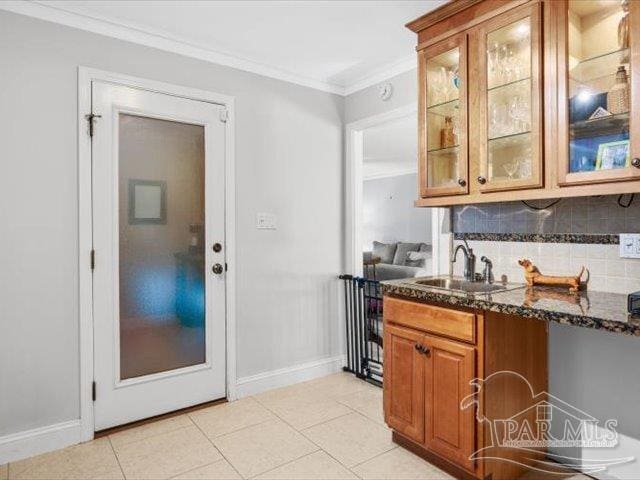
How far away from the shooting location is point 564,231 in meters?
2.09

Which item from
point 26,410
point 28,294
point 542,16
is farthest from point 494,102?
point 26,410

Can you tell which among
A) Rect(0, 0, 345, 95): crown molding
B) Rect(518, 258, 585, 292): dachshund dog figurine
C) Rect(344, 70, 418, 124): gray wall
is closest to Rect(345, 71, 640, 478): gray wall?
Rect(518, 258, 585, 292): dachshund dog figurine

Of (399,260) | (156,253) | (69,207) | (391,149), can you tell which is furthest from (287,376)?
(399,260)

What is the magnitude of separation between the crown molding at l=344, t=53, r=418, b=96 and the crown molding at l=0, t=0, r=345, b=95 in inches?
16.8

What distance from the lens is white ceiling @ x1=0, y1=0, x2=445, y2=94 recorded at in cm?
230

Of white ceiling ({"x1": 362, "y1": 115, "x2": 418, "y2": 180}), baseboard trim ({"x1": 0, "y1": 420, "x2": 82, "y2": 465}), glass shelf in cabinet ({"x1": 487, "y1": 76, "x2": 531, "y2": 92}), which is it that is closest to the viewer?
glass shelf in cabinet ({"x1": 487, "y1": 76, "x2": 531, "y2": 92})

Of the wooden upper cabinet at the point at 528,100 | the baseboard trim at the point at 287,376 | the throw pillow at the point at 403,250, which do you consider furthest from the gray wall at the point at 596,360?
the throw pillow at the point at 403,250

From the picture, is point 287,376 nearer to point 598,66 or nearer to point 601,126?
point 601,126

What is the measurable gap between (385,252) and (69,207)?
6.38m

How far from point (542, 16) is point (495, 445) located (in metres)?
1.96

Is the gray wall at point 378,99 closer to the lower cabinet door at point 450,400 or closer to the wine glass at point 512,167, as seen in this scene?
the wine glass at point 512,167

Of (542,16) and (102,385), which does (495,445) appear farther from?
(102,385)

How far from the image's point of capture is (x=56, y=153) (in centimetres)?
231

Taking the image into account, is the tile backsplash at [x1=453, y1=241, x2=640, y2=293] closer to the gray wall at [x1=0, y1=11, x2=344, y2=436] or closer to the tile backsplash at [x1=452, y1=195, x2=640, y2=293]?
the tile backsplash at [x1=452, y1=195, x2=640, y2=293]
